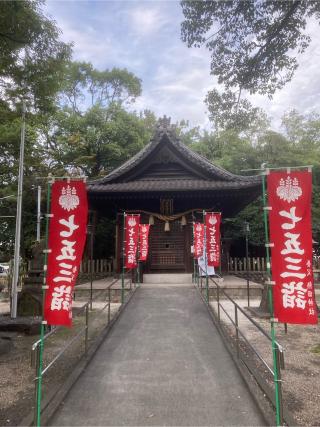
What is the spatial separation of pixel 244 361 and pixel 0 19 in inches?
308

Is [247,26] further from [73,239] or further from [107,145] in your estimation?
[107,145]

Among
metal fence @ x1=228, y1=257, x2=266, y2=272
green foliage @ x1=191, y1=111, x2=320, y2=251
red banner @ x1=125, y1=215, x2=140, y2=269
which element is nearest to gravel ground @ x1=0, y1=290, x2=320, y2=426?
red banner @ x1=125, y1=215, x2=140, y2=269

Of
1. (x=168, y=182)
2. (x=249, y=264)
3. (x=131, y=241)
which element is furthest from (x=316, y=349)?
(x=168, y=182)

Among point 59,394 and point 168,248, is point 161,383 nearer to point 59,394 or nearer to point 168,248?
point 59,394

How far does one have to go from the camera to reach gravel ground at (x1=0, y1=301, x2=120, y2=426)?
4016mm

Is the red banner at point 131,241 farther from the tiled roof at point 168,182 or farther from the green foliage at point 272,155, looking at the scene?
the green foliage at point 272,155

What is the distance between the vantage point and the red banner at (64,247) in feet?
13.5

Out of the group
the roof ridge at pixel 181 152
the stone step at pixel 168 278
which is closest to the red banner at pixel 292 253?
the stone step at pixel 168 278

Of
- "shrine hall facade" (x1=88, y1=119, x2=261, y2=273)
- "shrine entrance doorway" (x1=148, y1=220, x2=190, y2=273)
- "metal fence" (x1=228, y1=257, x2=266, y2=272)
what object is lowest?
"metal fence" (x1=228, y1=257, x2=266, y2=272)

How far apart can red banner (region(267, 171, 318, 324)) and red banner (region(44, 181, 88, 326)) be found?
261cm

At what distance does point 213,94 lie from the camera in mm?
11070

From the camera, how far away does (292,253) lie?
370 cm

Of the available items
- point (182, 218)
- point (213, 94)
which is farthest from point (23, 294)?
point (213, 94)

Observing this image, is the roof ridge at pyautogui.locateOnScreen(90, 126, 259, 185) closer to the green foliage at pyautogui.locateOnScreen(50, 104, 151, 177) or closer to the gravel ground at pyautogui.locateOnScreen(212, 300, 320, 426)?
the green foliage at pyautogui.locateOnScreen(50, 104, 151, 177)
